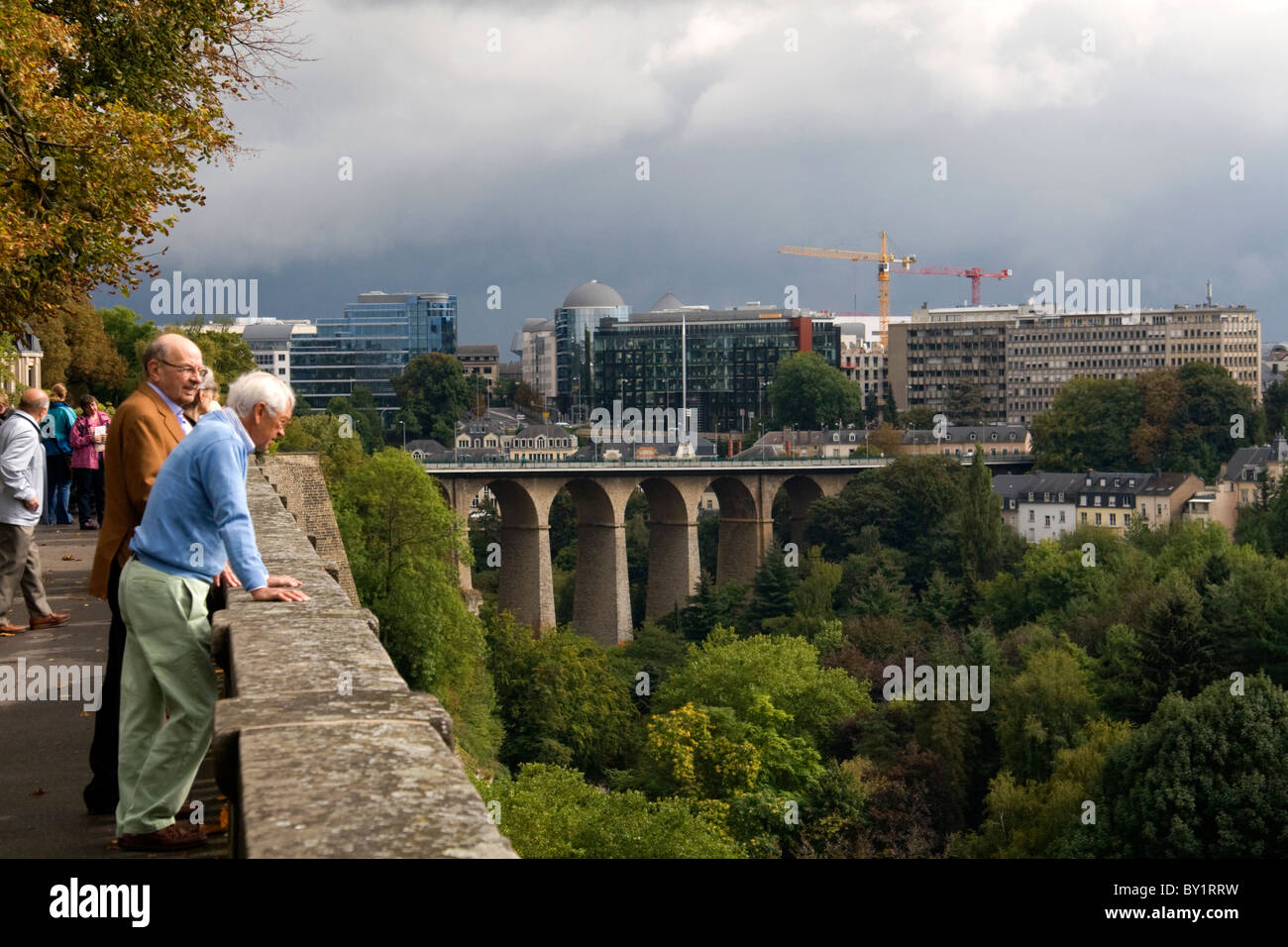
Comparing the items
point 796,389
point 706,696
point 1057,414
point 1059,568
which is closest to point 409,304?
point 796,389

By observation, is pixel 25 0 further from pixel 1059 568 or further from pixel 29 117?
pixel 1059 568

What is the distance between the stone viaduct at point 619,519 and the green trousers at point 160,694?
5765cm

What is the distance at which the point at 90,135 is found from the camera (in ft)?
40.5

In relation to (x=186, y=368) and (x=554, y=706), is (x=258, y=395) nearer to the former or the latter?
(x=186, y=368)

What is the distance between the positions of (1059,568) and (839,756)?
20.7 m

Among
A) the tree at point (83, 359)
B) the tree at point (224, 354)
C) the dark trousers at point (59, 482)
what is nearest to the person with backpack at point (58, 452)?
the dark trousers at point (59, 482)

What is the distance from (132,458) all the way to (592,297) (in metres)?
179

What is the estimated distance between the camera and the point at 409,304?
169 metres

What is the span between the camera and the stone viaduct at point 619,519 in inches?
2847

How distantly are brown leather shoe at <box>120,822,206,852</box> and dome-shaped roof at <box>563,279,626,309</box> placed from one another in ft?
587

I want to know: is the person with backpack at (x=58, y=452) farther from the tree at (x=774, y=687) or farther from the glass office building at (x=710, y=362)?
the glass office building at (x=710, y=362)

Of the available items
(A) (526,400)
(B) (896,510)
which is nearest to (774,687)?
(B) (896,510)

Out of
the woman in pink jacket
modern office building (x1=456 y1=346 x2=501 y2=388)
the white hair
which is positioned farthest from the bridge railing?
modern office building (x1=456 y1=346 x2=501 y2=388)
